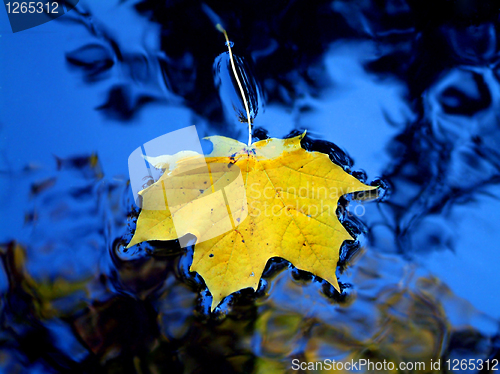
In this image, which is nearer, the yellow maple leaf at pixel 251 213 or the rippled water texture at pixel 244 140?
the yellow maple leaf at pixel 251 213

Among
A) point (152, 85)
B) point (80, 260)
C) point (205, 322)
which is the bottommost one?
point (205, 322)

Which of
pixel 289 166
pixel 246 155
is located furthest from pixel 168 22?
pixel 289 166

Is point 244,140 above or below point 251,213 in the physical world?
above

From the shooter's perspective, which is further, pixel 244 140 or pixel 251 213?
pixel 244 140

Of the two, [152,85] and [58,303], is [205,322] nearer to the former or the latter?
[58,303]
